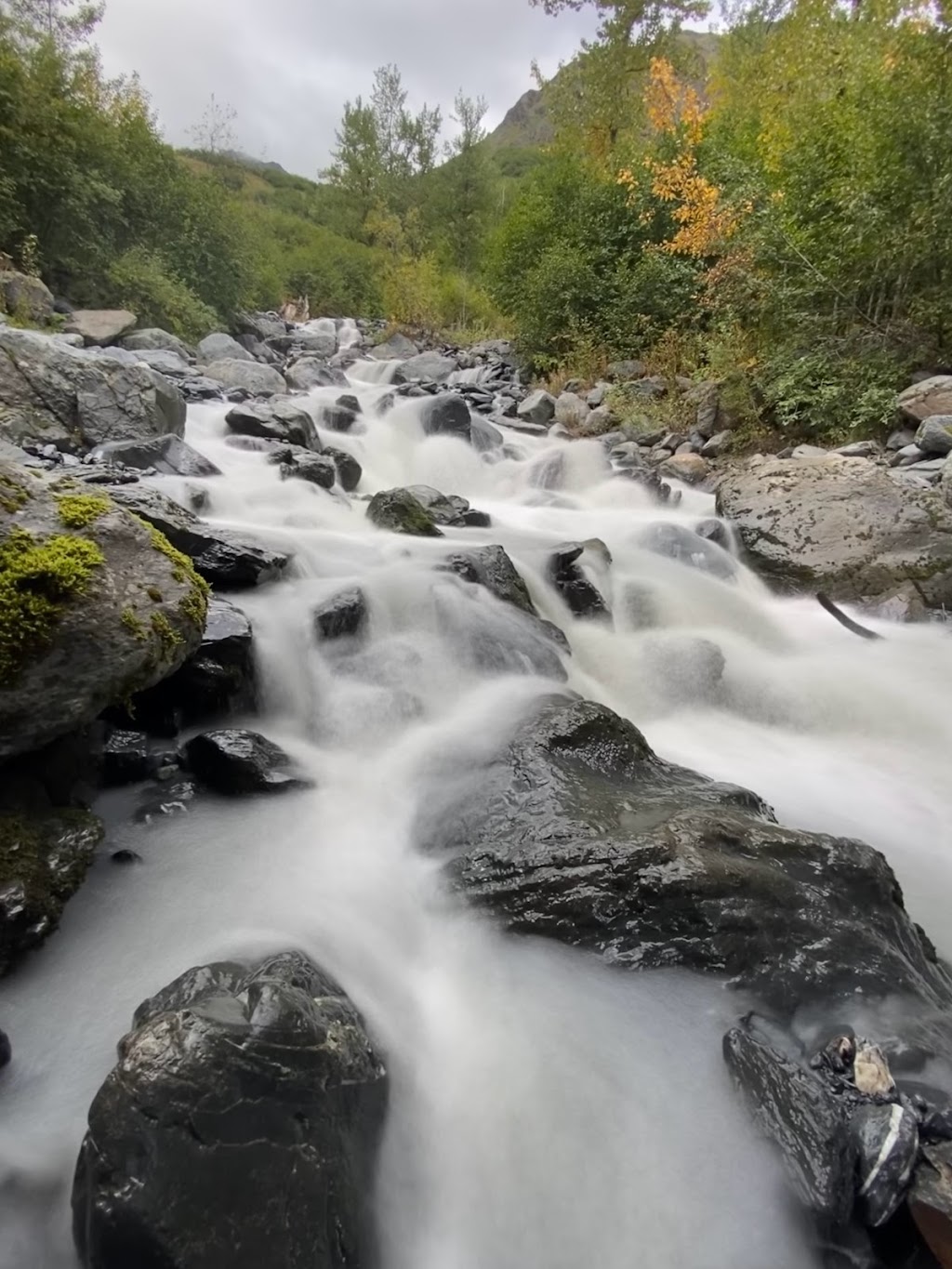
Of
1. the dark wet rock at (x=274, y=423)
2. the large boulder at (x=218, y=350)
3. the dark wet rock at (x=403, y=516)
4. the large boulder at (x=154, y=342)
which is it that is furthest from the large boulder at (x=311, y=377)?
the dark wet rock at (x=403, y=516)

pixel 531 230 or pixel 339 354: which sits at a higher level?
pixel 531 230

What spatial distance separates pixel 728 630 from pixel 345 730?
Result: 4043mm

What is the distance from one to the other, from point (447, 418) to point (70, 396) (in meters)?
5.95

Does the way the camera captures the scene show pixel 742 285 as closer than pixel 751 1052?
No

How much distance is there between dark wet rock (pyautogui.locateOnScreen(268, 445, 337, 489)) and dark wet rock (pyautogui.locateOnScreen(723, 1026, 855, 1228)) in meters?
6.91

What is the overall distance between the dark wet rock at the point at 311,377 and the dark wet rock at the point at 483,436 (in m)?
4.50

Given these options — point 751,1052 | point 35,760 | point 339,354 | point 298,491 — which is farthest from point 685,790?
point 339,354

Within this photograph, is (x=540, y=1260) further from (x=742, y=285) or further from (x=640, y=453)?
(x=742, y=285)

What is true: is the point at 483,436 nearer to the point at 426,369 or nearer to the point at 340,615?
the point at 426,369

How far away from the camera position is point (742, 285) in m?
11.3

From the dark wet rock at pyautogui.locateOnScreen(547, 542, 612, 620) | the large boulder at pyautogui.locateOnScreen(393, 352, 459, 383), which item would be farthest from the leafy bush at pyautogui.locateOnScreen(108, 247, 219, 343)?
the dark wet rock at pyautogui.locateOnScreen(547, 542, 612, 620)

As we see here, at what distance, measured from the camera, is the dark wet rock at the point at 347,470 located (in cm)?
870

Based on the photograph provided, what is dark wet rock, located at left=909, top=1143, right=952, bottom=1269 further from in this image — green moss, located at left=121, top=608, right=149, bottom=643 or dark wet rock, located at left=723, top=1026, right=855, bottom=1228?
green moss, located at left=121, top=608, right=149, bottom=643

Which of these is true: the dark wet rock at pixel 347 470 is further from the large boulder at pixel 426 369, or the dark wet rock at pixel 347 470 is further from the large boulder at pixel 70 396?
the large boulder at pixel 426 369
